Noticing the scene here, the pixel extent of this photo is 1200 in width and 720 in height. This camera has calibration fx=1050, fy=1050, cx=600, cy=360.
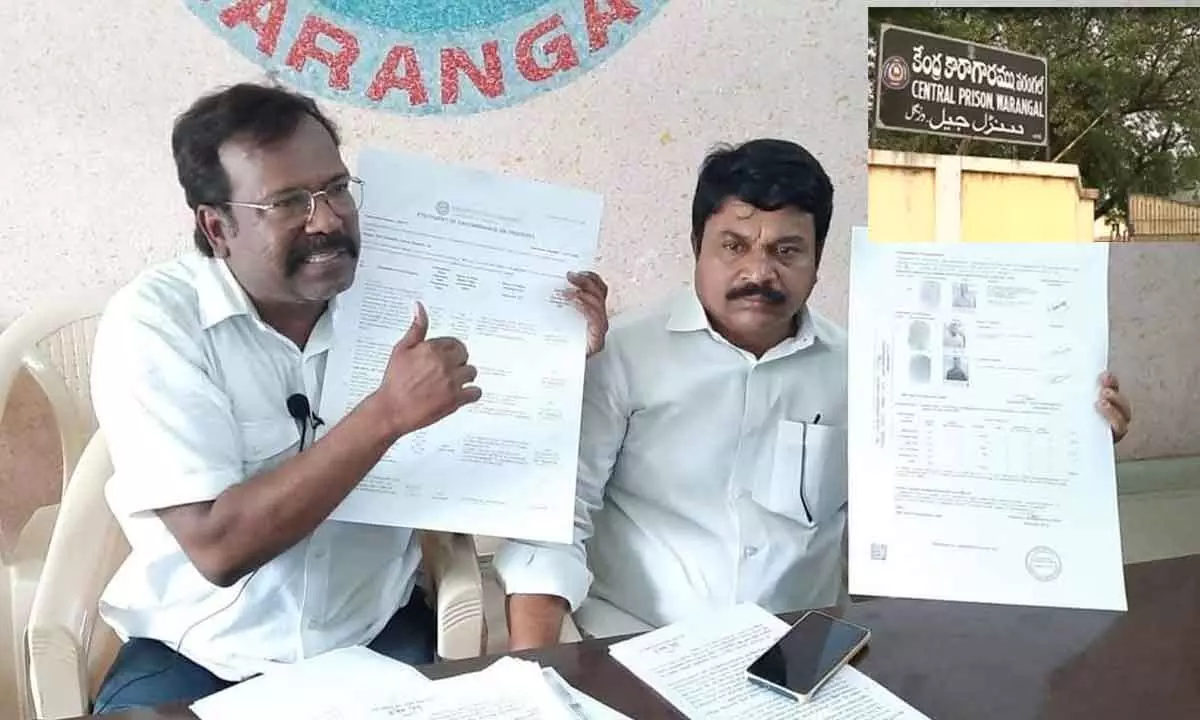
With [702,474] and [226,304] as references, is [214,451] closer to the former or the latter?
[226,304]

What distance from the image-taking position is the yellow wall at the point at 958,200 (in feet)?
5.49

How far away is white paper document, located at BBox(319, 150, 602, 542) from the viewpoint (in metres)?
1.21

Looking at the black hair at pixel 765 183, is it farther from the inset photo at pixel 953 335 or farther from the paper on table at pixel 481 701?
the paper on table at pixel 481 701

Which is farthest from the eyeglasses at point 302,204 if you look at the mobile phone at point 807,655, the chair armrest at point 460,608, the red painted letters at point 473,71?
the mobile phone at point 807,655

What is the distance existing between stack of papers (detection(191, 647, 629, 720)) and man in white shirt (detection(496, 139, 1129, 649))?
0.45 meters

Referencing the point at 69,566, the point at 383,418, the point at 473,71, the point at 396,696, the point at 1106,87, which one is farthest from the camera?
the point at 1106,87

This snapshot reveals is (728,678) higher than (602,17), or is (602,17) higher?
(602,17)

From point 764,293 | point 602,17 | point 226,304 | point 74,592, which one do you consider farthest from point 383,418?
point 602,17

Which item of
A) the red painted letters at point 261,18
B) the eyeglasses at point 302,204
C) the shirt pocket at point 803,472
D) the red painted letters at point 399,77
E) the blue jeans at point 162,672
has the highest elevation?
the red painted letters at point 261,18

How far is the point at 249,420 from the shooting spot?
1.26m

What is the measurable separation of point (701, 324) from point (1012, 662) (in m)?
0.61

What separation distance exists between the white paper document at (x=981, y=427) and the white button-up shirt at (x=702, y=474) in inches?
10.0

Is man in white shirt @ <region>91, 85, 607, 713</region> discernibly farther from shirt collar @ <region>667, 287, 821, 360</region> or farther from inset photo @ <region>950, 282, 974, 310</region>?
inset photo @ <region>950, 282, 974, 310</region>

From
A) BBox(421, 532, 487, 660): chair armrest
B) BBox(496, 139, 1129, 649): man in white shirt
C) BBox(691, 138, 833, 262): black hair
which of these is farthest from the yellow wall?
BBox(421, 532, 487, 660): chair armrest
